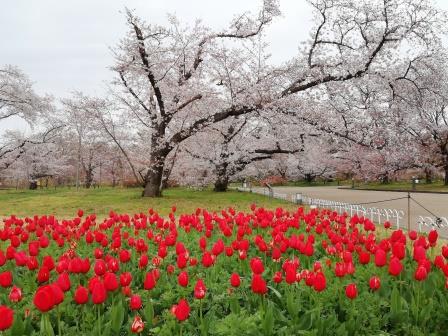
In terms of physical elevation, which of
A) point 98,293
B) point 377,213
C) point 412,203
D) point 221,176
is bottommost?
point 412,203

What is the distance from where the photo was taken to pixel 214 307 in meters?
3.83

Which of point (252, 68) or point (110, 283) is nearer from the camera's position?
point (110, 283)

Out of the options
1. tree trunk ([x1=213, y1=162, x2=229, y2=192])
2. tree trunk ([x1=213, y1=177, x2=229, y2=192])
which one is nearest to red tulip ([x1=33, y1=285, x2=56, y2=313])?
tree trunk ([x1=213, y1=162, x2=229, y2=192])

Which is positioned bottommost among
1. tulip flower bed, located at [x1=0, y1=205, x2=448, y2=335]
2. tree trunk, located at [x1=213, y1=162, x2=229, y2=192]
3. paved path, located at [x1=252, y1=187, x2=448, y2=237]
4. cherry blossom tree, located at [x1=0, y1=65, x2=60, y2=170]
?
paved path, located at [x1=252, y1=187, x2=448, y2=237]

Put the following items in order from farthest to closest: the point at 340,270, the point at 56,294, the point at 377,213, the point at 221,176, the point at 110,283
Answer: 1. the point at 221,176
2. the point at 377,213
3. the point at 340,270
4. the point at 110,283
5. the point at 56,294

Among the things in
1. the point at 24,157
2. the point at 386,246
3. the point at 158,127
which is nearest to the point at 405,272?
the point at 386,246

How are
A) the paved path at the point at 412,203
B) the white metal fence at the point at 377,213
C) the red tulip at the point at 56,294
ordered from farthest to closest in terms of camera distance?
the paved path at the point at 412,203 → the white metal fence at the point at 377,213 → the red tulip at the point at 56,294

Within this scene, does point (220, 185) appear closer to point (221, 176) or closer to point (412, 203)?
point (221, 176)

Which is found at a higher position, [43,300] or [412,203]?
[43,300]

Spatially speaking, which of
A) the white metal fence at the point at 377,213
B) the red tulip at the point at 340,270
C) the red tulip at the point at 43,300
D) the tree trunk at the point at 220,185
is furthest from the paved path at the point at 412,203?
the red tulip at the point at 43,300

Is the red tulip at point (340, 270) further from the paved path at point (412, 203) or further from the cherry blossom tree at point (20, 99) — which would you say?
the cherry blossom tree at point (20, 99)

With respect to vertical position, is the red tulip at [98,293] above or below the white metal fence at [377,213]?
above

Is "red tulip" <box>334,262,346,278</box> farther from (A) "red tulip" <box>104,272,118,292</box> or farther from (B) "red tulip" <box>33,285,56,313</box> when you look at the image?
(B) "red tulip" <box>33,285,56,313</box>

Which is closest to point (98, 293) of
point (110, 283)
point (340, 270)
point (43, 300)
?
point (110, 283)
